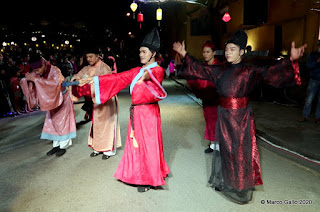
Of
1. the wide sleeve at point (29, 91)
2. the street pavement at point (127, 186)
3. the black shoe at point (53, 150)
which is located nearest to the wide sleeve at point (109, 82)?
the street pavement at point (127, 186)

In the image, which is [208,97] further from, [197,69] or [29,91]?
[29,91]

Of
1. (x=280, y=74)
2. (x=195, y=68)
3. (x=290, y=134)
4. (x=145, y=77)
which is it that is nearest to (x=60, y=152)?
(x=145, y=77)

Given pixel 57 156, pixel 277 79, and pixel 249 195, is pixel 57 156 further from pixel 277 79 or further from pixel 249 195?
pixel 277 79

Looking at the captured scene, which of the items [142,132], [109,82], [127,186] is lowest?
[127,186]

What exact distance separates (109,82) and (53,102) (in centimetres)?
160

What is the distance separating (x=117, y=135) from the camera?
16.0ft

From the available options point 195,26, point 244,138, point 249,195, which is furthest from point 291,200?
point 195,26

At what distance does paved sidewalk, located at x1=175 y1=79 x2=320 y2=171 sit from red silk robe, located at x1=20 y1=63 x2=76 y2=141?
438 centimetres

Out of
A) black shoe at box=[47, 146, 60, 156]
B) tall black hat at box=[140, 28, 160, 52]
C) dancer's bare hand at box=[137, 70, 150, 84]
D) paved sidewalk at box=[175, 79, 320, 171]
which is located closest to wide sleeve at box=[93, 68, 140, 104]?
dancer's bare hand at box=[137, 70, 150, 84]

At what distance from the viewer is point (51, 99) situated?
4.24 m

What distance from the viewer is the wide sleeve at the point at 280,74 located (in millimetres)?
2658

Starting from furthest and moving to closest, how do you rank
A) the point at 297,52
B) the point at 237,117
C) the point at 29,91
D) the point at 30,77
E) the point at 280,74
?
the point at 29,91 < the point at 30,77 < the point at 237,117 < the point at 280,74 < the point at 297,52

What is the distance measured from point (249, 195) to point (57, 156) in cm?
376

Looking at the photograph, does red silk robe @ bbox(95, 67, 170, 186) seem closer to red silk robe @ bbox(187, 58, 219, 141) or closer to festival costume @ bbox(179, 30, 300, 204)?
festival costume @ bbox(179, 30, 300, 204)
